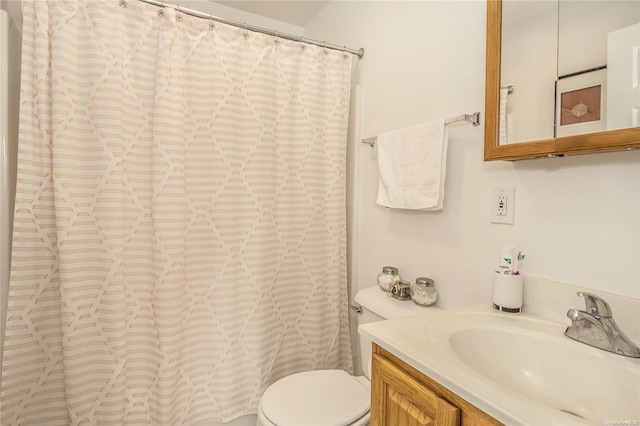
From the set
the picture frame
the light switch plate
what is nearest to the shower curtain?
the light switch plate

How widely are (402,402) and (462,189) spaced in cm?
76

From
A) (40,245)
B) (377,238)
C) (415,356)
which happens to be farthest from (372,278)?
(40,245)

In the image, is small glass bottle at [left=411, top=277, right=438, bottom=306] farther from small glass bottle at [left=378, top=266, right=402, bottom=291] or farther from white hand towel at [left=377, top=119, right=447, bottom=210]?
white hand towel at [left=377, top=119, right=447, bottom=210]

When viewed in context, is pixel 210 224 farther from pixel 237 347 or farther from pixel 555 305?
pixel 555 305

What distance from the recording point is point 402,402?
2.32ft

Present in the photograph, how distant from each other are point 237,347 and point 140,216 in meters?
0.72

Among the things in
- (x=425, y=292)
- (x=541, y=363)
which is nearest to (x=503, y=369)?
(x=541, y=363)

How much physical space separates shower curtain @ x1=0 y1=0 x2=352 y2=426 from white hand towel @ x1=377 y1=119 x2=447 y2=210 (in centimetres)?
35

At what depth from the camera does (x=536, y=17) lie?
90 cm

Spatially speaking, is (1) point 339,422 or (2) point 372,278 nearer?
(1) point 339,422

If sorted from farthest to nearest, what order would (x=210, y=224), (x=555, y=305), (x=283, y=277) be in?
(x=283, y=277) → (x=210, y=224) → (x=555, y=305)

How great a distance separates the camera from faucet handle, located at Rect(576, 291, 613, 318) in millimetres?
711

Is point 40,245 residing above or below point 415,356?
above

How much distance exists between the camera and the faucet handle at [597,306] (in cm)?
71
